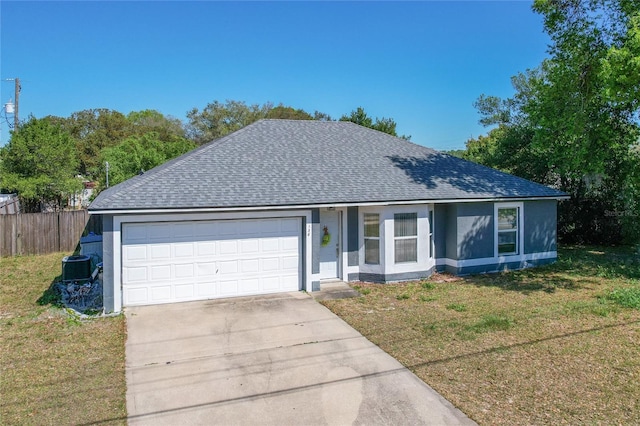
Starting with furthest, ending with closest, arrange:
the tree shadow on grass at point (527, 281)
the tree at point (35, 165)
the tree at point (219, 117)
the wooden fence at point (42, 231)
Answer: the tree at point (219, 117) → the tree at point (35, 165) → the wooden fence at point (42, 231) → the tree shadow on grass at point (527, 281)

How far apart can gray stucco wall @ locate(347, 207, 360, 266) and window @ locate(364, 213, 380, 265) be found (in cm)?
26

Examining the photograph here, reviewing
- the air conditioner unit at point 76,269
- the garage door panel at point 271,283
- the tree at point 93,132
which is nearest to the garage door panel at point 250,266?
the garage door panel at point 271,283

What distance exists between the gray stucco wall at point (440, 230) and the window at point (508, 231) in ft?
6.05

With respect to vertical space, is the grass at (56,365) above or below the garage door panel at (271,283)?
below

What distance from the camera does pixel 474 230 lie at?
13664 mm

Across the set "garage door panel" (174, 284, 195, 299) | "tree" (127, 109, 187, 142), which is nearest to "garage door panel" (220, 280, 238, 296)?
"garage door panel" (174, 284, 195, 299)

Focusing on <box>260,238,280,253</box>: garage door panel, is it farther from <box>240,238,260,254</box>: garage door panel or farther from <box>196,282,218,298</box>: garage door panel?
<box>196,282,218,298</box>: garage door panel

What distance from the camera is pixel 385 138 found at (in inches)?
660

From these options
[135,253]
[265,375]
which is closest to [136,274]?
[135,253]

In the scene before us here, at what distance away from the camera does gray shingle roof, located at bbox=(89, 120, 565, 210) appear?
1070cm

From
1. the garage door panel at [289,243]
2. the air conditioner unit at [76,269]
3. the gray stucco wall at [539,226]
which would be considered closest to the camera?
the garage door panel at [289,243]

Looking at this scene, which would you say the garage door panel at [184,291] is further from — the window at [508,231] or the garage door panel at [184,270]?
the window at [508,231]

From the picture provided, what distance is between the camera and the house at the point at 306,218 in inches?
404

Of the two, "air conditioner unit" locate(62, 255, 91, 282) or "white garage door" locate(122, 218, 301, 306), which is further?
"air conditioner unit" locate(62, 255, 91, 282)
